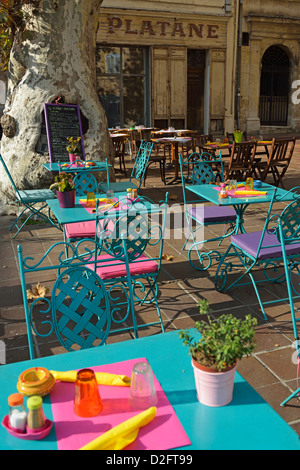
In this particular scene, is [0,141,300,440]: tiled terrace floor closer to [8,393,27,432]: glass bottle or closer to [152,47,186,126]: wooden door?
[8,393,27,432]: glass bottle

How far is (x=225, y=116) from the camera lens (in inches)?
707

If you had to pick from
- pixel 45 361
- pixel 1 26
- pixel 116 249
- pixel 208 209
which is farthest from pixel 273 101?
pixel 45 361

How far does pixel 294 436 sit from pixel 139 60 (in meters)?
16.3

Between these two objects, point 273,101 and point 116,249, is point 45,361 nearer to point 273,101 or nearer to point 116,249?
point 116,249

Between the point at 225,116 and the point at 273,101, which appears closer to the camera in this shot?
the point at 225,116

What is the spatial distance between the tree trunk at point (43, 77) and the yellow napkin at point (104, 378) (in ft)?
20.1

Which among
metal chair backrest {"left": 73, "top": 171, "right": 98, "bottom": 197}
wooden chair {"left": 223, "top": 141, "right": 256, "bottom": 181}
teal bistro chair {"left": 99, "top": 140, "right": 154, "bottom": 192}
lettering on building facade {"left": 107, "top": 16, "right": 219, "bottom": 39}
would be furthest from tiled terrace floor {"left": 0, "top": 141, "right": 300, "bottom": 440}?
lettering on building facade {"left": 107, "top": 16, "right": 219, "bottom": 39}

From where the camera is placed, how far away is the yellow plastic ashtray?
1701 mm

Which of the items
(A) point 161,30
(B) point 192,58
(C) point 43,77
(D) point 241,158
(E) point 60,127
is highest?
(A) point 161,30

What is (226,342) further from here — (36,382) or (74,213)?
(74,213)

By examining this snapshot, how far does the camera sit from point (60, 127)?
7.75m

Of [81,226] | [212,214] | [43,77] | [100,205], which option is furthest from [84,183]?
[43,77]

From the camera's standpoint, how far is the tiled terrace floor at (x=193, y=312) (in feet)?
9.96

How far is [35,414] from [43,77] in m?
6.94
